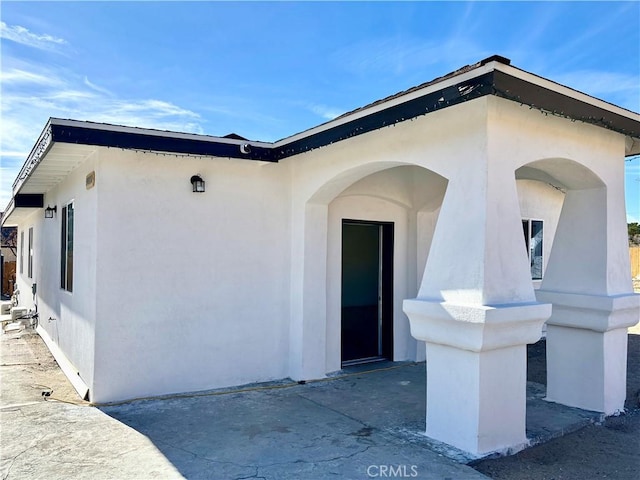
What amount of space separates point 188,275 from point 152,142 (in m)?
1.96

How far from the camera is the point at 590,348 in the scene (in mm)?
5875

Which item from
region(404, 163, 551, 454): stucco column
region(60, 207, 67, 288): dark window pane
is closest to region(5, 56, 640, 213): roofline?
region(404, 163, 551, 454): stucco column

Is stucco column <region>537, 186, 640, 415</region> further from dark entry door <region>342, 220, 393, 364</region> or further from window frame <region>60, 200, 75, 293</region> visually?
window frame <region>60, 200, 75, 293</region>

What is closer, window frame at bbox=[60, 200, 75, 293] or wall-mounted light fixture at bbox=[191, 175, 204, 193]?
wall-mounted light fixture at bbox=[191, 175, 204, 193]

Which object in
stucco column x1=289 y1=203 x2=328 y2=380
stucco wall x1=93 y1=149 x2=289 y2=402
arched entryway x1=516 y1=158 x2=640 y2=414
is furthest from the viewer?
stucco column x1=289 y1=203 x2=328 y2=380

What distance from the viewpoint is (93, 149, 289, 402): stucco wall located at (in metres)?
6.21

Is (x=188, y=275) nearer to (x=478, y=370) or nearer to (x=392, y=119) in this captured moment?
(x=392, y=119)

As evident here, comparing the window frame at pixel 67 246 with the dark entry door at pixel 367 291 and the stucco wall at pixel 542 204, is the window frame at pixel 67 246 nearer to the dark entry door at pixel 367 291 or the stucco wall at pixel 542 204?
the dark entry door at pixel 367 291

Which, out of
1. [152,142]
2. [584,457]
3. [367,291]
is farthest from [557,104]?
[367,291]

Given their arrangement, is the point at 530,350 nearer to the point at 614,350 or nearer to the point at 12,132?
the point at 614,350

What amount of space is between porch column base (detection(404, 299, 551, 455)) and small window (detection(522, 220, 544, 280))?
292 inches

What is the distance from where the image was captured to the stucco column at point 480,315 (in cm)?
434

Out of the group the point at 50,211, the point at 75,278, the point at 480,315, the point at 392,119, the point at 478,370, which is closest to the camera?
the point at 480,315

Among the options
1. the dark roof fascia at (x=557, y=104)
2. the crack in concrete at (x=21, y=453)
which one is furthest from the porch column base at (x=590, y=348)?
the crack in concrete at (x=21, y=453)
